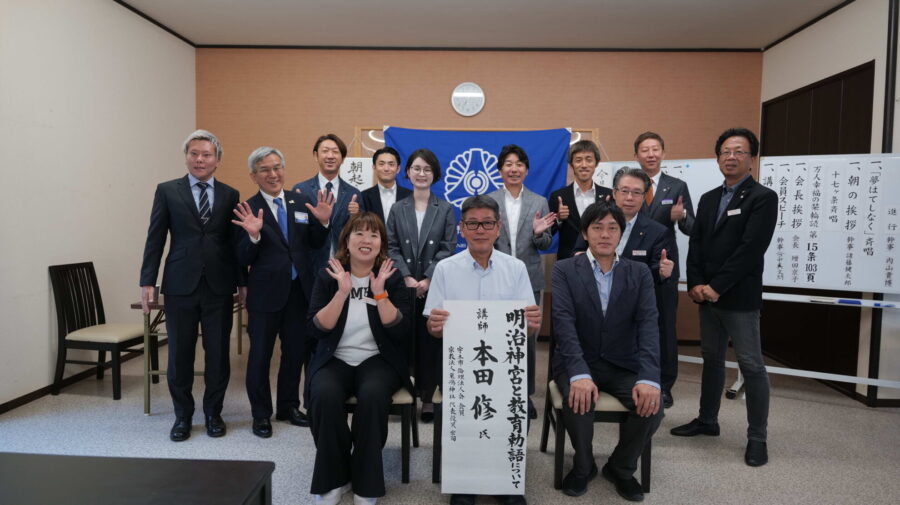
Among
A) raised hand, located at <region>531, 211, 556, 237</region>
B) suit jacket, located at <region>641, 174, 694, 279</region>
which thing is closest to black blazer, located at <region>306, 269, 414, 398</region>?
raised hand, located at <region>531, 211, 556, 237</region>

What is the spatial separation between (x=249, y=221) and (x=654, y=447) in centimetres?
242

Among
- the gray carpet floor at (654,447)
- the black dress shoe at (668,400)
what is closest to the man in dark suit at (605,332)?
the gray carpet floor at (654,447)

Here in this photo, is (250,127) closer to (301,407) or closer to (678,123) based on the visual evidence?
(301,407)

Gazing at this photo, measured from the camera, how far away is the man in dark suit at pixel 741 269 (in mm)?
2551

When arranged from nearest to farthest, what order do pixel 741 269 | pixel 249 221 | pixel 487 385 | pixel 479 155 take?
pixel 487 385 < pixel 741 269 < pixel 249 221 < pixel 479 155

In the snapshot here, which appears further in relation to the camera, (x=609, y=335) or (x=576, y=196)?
(x=576, y=196)

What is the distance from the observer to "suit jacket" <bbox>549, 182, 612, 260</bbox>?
129 inches

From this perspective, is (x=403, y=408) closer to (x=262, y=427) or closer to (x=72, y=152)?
(x=262, y=427)

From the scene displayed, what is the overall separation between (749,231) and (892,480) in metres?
1.31

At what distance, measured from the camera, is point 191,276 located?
2703 millimetres

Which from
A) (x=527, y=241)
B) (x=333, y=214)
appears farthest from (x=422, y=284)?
(x=333, y=214)

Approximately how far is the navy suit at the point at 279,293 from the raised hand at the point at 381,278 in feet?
2.68

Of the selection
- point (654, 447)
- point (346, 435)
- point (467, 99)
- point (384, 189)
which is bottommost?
point (654, 447)

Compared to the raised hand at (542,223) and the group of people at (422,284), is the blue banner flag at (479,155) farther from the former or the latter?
the raised hand at (542,223)
